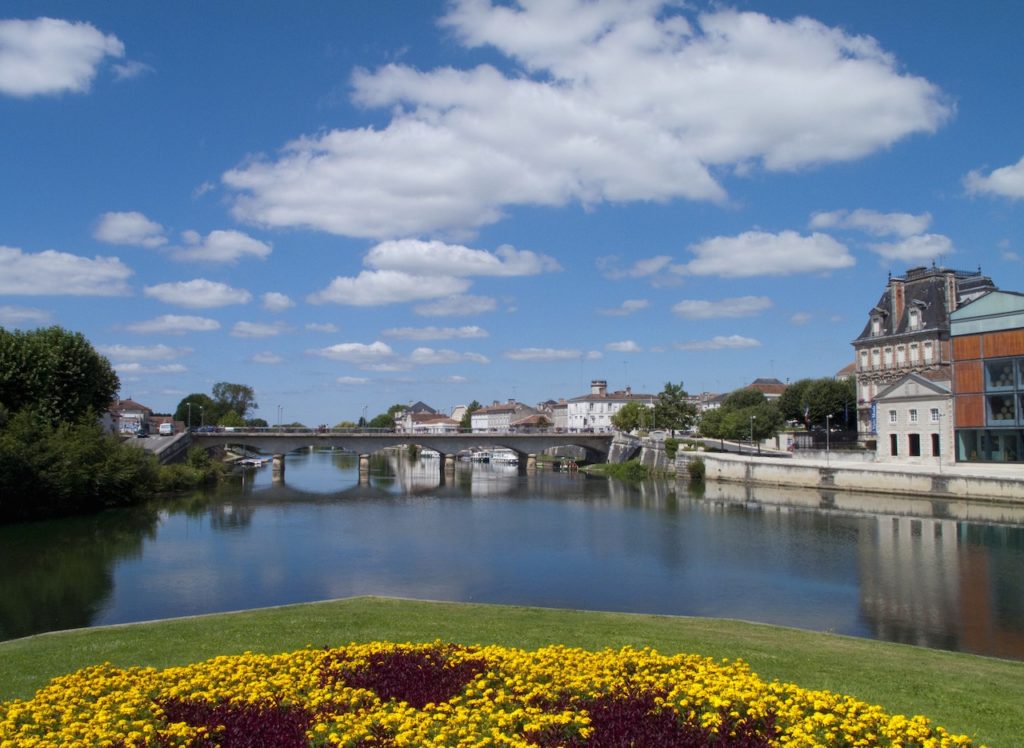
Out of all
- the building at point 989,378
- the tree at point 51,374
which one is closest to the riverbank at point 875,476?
the building at point 989,378

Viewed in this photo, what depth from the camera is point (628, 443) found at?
307ft

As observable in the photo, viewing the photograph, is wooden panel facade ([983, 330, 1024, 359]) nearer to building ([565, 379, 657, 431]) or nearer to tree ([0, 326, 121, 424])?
tree ([0, 326, 121, 424])

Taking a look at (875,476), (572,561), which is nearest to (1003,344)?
(875,476)

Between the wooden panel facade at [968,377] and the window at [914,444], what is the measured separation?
18.3ft

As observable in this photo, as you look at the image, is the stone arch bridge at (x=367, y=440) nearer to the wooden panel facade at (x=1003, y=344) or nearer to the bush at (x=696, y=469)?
the bush at (x=696, y=469)

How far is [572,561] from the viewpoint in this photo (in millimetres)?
33406

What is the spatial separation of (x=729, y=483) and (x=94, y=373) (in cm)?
5175

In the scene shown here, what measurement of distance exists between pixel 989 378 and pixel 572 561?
130ft

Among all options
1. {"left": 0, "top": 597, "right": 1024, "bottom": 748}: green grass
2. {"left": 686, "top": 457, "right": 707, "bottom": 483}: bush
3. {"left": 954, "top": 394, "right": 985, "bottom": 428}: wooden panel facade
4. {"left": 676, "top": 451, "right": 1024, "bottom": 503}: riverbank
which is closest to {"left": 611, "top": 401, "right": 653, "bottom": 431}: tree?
{"left": 686, "top": 457, "right": 707, "bottom": 483}: bush

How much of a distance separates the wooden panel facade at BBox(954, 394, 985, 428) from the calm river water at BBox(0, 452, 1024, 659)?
9.27 m

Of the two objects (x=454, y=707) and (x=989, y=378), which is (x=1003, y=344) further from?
(x=454, y=707)

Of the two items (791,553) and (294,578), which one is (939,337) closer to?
(791,553)

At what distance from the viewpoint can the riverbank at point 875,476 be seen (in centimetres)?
5134

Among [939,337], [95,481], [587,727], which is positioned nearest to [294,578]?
[587,727]
